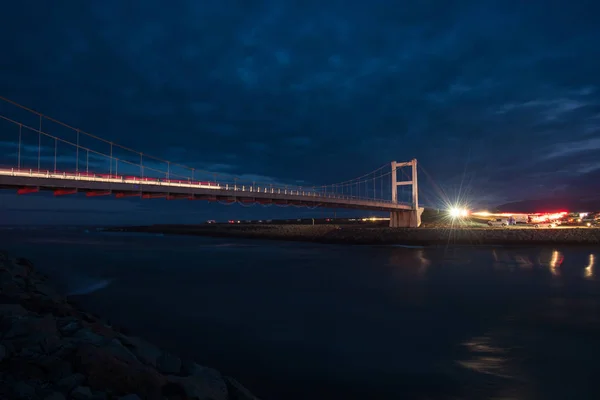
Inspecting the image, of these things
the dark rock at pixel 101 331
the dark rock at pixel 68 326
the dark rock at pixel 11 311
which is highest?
the dark rock at pixel 11 311

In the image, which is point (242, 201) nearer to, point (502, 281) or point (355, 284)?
point (355, 284)

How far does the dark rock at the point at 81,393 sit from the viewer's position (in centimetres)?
383

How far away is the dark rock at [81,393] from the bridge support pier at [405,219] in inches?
2509

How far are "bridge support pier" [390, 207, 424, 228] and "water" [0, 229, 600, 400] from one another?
4144cm

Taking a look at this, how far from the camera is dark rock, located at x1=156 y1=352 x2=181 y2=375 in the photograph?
5.48m

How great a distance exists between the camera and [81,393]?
3859 millimetres

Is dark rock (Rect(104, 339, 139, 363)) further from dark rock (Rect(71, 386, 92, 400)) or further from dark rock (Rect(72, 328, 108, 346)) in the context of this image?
dark rock (Rect(71, 386, 92, 400))

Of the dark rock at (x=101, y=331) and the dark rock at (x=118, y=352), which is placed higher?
the dark rock at (x=118, y=352)

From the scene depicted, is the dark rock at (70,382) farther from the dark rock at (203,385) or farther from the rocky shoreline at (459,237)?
the rocky shoreline at (459,237)

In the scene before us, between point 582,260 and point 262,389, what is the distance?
2816 centimetres

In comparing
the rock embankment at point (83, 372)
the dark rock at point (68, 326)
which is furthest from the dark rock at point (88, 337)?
the dark rock at point (68, 326)

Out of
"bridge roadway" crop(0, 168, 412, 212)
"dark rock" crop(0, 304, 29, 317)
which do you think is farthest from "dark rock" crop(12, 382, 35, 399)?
"bridge roadway" crop(0, 168, 412, 212)

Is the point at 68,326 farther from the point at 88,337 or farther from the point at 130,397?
the point at 130,397

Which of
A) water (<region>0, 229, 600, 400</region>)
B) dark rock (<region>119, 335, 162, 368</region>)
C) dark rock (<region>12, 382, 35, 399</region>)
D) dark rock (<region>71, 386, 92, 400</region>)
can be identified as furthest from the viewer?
water (<region>0, 229, 600, 400</region>)
